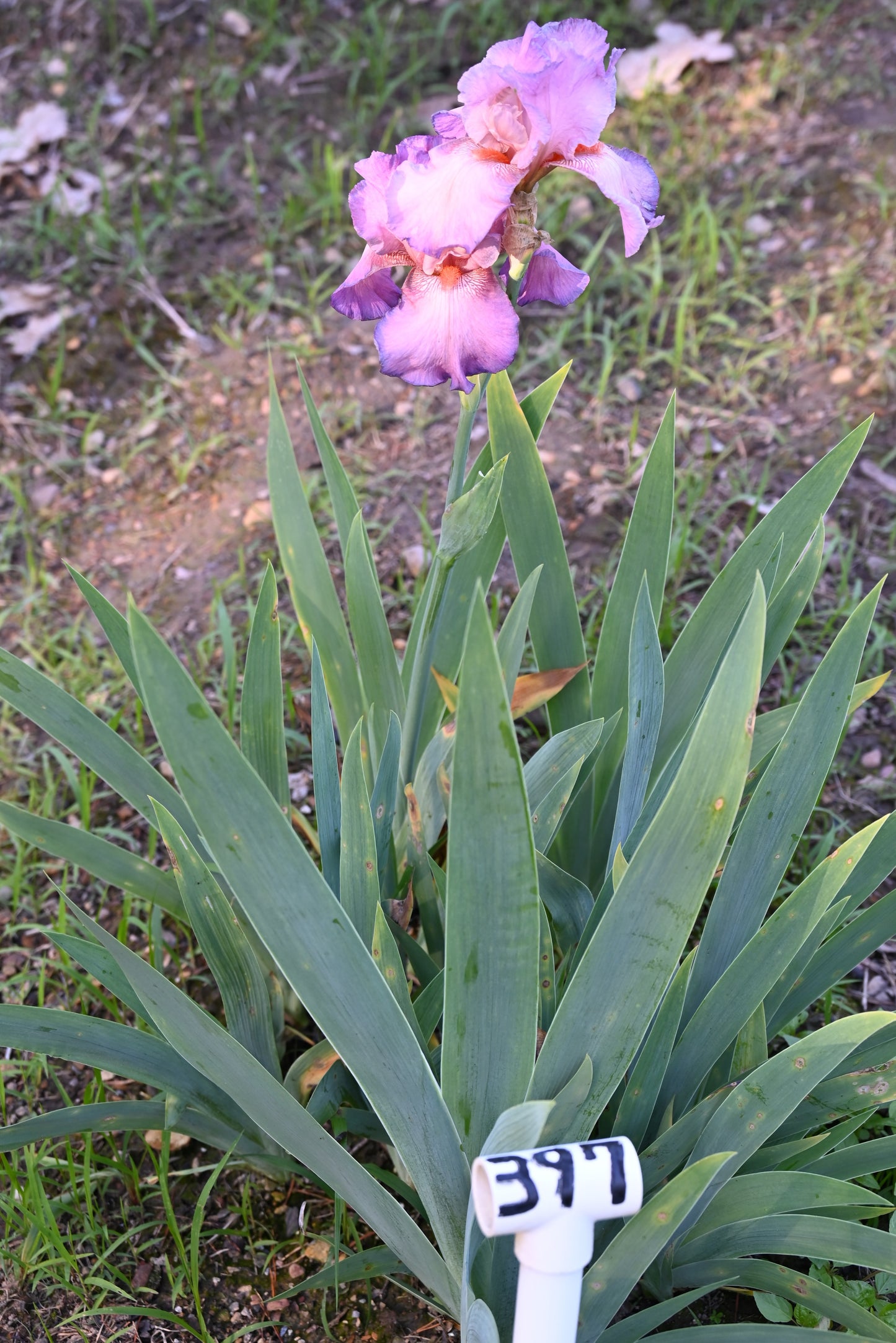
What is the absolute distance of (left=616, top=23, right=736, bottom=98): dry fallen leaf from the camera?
8.63 feet

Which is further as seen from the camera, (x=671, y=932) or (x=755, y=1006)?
(x=755, y=1006)

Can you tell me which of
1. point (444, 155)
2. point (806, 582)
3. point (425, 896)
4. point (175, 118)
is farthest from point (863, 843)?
point (175, 118)

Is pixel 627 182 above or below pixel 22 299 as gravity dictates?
above

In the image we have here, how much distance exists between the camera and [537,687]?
1.16 metres

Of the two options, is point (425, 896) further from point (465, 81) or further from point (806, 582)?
point (465, 81)

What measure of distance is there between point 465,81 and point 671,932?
68 cm

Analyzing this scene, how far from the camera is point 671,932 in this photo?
29.9 inches

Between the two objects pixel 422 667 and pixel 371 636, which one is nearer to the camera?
pixel 422 667

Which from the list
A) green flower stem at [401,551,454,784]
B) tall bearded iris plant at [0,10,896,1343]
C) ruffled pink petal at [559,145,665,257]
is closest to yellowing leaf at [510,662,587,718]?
tall bearded iris plant at [0,10,896,1343]

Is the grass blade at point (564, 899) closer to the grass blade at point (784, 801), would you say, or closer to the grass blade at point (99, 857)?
the grass blade at point (784, 801)

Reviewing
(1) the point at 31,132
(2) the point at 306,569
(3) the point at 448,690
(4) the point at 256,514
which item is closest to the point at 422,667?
(3) the point at 448,690

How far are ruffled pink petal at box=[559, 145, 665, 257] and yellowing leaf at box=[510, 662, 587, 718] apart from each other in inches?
18.4

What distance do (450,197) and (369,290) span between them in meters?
0.14

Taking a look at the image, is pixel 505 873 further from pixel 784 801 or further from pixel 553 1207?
pixel 784 801
